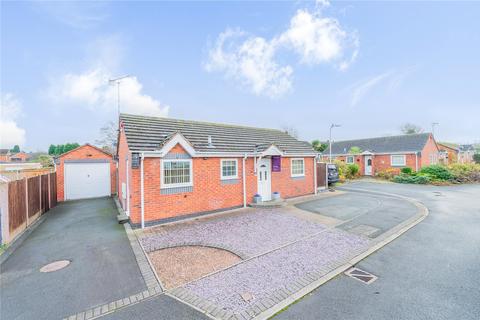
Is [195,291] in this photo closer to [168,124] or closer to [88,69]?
[168,124]

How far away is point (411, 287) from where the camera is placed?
4395 mm

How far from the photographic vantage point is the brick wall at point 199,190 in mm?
8773

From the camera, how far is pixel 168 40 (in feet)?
49.0

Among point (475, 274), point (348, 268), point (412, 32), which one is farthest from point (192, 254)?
point (412, 32)

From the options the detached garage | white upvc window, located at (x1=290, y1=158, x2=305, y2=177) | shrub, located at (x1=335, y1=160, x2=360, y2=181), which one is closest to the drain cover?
white upvc window, located at (x1=290, y1=158, x2=305, y2=177)

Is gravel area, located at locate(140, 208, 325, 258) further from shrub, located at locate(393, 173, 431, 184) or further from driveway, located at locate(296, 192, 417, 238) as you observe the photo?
shrub, located at locate(393, 173, 431, 184)

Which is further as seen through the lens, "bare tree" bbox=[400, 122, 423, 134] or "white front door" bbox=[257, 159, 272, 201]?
"bare tree" bbox=[400, 122, 423, 134]

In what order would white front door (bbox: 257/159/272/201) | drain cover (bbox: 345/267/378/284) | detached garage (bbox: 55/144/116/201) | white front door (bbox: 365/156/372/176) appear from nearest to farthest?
1. drain cover (bbox: 345/267/378/284)
2. white front door (bbox: 257/159/272/201)
3. detached garage (bbox: 55/144/116/201)
4. white front door (bbox: 365/156/372/176)

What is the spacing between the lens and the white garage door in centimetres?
1587

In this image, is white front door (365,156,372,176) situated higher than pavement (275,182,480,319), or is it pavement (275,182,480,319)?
white front door (365,156,372,176)

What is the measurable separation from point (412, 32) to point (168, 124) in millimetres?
17810

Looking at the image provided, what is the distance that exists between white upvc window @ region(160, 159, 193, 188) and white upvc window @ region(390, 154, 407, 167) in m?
30.1

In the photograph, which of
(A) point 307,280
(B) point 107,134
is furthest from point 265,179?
(B) point 107,134

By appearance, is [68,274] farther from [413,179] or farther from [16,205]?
[413,179]
